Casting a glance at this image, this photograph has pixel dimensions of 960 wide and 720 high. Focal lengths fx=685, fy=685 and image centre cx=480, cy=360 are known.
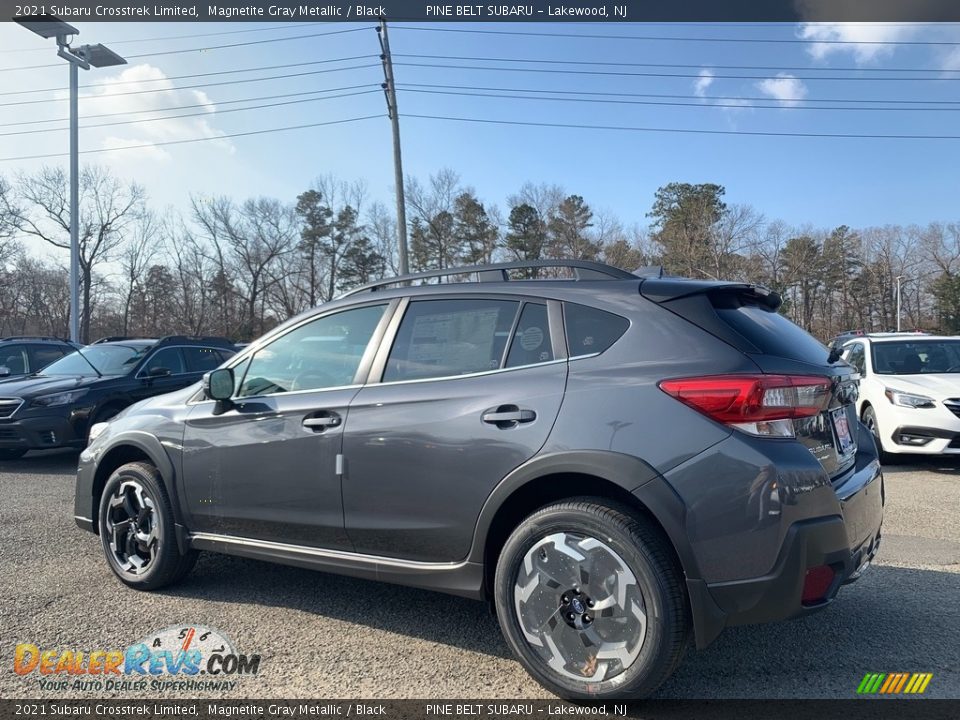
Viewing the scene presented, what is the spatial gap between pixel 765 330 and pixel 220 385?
2914 mm

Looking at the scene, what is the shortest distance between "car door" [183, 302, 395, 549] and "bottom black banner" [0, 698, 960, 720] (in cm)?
82

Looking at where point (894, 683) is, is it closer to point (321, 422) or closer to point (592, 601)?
point (592, 601)

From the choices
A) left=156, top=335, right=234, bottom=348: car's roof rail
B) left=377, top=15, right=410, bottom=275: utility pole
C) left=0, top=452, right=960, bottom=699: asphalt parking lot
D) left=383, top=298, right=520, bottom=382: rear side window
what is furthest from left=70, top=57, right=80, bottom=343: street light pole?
left=383, top=298, right=520, bottom=382: rear side window

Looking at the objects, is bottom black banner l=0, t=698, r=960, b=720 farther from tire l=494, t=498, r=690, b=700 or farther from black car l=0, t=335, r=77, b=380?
black car l=0, t=335, r=77, b=380

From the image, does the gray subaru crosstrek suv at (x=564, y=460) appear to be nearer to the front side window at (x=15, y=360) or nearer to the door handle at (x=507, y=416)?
the door handle at (x=507, y=416)

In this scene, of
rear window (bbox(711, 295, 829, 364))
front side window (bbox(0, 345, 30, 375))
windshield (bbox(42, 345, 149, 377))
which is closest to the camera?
rear window (bbox(711, 295, 829, 364))

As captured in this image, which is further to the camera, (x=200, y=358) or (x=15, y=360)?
(x=15, y=360)

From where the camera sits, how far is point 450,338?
3.43 metres

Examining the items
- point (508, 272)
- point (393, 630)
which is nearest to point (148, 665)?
point (393, 630)

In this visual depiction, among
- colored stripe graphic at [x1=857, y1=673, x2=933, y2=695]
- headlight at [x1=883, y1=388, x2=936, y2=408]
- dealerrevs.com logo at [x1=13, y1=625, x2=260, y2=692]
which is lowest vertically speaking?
colored stripe graphic at [x1=857, y1=673, x2=933, y2=695]

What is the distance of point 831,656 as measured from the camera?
330 cm

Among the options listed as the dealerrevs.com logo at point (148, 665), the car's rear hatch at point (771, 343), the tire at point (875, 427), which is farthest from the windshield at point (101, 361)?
the tire at point (875, 427)

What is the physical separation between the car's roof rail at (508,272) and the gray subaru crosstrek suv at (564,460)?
0.06 feet

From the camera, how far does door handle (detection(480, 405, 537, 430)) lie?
296 cm
